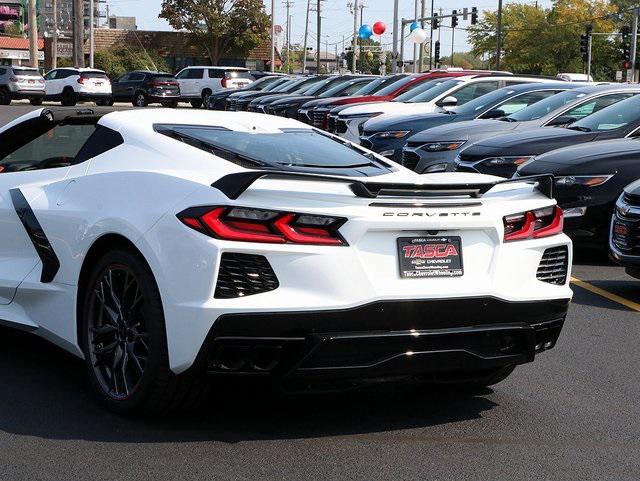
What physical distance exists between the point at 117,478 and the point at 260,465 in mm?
564

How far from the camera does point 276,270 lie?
4605 mm

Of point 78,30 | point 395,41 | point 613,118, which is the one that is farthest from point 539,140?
point 395,41

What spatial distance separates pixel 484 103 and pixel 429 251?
40.6 feet

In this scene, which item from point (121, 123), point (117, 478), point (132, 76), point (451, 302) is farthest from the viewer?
point (132, 76)

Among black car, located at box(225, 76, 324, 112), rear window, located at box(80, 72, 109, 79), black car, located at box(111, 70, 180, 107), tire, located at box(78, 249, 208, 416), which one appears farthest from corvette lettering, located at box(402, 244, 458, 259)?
rear window, located at box(80, 72, 109, 79)

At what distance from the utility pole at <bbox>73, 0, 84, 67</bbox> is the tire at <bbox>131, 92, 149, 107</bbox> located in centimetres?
431

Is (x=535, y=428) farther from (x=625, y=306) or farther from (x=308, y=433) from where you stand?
(x=625, y=306)

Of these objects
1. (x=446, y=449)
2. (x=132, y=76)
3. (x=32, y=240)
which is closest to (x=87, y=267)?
(x=32, y=240)

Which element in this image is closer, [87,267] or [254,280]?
[254,280]

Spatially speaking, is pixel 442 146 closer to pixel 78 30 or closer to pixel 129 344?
pixel 129 344

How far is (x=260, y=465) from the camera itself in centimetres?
459

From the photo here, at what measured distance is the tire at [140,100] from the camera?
49125 mm

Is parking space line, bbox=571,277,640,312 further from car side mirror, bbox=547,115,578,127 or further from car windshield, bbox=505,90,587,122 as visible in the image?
car windshield, bbox=505,90,587,122

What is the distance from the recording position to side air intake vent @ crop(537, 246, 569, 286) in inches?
206
